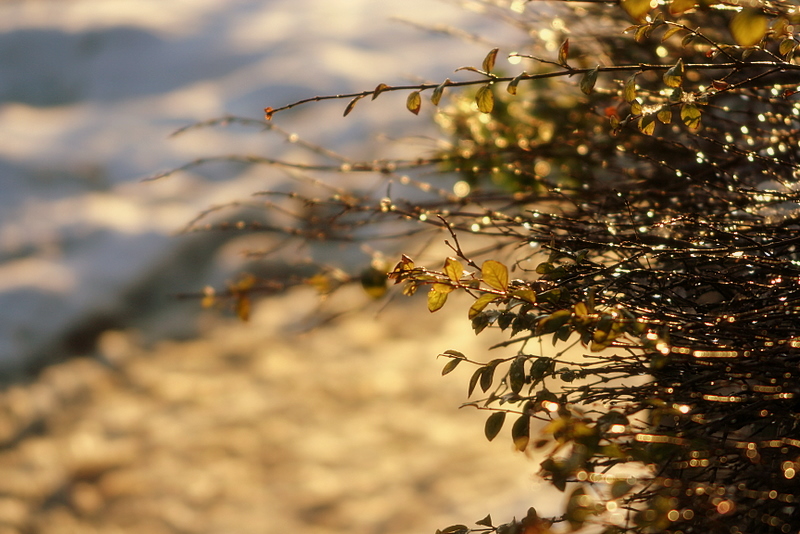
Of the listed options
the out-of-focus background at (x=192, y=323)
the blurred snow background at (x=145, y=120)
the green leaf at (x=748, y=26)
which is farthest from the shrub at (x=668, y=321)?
the blurred snow background at (x=145, y=120)

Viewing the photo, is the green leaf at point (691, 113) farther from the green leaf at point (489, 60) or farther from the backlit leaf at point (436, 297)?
the backlit leaf at point (436, 297)

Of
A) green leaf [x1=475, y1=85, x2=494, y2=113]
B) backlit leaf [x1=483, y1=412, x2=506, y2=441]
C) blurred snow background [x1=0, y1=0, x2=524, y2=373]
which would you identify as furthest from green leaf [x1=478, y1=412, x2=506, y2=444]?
blurred snow background [x1=0, y1=0, x2=524, y2=373]

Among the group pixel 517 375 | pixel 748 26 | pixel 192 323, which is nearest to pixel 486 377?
pixel 517 375

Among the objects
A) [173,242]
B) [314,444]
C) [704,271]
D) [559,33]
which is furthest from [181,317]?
[704,271]

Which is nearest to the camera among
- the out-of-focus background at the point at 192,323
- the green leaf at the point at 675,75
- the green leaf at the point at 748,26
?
the green leaf at the point at 748,26

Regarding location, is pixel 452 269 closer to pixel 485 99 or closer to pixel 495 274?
pixel 495 274

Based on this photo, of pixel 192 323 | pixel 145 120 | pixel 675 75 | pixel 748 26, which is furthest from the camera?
pixel 145 120

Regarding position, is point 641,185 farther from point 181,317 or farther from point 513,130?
point 181,317

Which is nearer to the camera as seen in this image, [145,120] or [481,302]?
[481,302]
